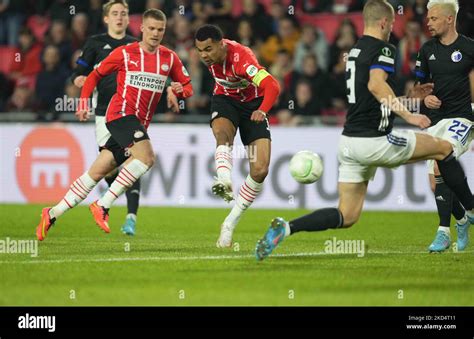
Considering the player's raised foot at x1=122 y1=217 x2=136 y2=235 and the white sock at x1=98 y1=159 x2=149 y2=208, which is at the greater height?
the white sock at x1=98 y1=159 x2=149 y2=208

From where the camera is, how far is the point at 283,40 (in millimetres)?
18641

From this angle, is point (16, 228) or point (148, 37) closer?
point (148, 37)

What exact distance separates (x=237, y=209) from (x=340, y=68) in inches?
293

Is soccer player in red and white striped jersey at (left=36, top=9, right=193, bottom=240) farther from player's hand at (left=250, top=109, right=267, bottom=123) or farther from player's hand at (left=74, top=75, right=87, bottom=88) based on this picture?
player's hand at (left=250, top=109, right=267, bottom=123)

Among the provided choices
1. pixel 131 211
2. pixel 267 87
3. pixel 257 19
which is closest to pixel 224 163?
pixel 267 87

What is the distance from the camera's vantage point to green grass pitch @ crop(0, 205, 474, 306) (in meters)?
7.61

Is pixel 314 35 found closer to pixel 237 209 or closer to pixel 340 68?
pixel 340 68

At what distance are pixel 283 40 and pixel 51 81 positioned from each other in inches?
162

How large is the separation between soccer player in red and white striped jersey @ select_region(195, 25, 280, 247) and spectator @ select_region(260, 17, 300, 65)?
757 cm

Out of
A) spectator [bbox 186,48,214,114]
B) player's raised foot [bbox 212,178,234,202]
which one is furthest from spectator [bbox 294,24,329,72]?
player's raised foot [bbox 212,178,234,202]

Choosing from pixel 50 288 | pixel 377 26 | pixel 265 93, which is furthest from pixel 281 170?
pixel 50 288
